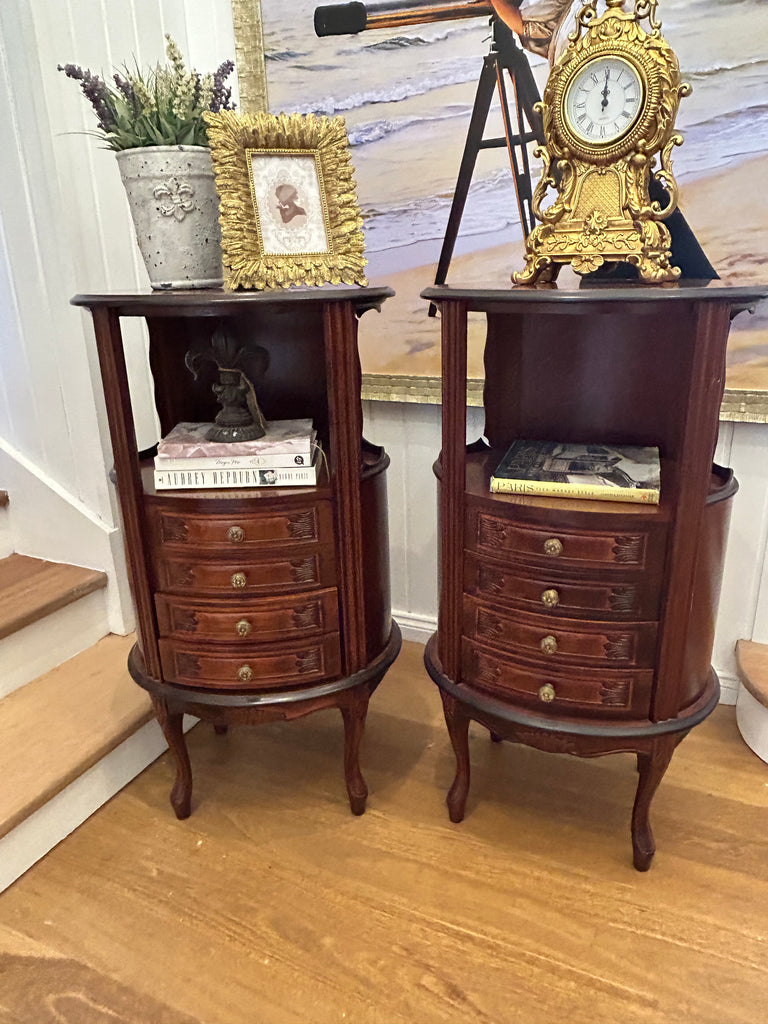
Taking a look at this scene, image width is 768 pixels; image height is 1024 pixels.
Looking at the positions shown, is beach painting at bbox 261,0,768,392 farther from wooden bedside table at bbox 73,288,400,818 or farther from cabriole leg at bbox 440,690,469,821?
cabriole leg at bbox 440,690,469,821

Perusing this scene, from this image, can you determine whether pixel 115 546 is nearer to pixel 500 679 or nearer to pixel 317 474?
pixel 317 474

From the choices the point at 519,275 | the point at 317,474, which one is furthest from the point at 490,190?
the point at 317,474

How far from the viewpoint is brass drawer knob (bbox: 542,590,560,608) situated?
4.23 ft

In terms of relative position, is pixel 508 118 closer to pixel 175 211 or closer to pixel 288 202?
pixel 288 202

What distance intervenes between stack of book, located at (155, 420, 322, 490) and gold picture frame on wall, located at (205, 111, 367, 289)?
11.6 inches

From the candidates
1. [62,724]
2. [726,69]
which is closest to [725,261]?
[726,69]

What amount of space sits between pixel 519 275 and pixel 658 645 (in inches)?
27.5

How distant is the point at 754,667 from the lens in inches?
69.3

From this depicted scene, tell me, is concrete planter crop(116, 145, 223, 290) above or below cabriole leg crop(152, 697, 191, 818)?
above

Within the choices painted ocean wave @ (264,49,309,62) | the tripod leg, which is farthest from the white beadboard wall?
the tripod leg

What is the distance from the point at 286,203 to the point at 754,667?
146cm

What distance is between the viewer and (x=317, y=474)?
1.40m

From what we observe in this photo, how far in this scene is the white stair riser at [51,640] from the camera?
1804mm

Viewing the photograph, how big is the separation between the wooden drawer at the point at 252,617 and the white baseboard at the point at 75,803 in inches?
17.7
